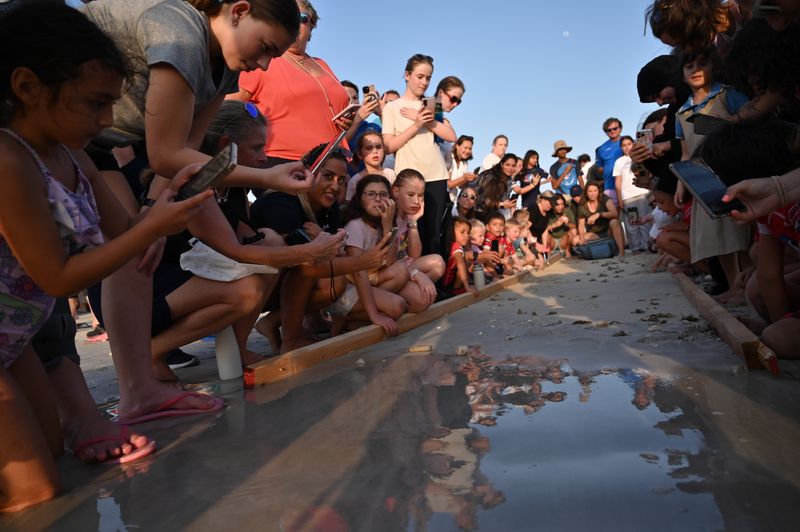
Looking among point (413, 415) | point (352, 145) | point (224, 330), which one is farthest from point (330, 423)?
point (352, 145)

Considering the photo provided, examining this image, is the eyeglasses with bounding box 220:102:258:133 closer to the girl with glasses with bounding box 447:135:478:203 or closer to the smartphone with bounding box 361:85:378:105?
the smartphone with bounding box 361:85:378:105

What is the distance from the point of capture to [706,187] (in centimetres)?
197

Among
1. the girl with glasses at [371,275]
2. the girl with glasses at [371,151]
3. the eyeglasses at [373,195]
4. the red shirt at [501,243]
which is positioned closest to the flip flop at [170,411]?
the girl with glasses at [371,275]

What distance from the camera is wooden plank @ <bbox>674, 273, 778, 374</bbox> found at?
196cm

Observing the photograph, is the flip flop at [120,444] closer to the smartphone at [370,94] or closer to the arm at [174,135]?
the arm at [174,135]

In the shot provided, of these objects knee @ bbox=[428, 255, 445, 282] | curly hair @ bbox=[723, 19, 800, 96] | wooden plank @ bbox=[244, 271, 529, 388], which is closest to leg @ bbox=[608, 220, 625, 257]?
knee @ bbox=[428, 255, 445, 282]

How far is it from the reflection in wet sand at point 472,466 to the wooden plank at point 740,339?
19cm

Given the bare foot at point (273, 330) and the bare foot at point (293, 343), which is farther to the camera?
the bare foot at point (273, 330)

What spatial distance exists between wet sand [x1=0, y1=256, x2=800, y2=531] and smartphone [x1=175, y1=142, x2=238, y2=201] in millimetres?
712

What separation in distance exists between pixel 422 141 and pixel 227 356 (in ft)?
10.4

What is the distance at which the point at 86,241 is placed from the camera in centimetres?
160

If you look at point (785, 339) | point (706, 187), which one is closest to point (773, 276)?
point (785, 339)

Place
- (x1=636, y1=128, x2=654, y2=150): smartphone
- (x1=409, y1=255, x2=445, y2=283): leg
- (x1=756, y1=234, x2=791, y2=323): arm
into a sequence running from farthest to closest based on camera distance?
(x1=409, y1=255, x2=445, y2=283): leg → (x1=636, y1=128, x2=654, y2=150): smartphone → (x1=756, y1=234, x2=791, y2=323): arm

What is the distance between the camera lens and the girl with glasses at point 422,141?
5.31 meters
